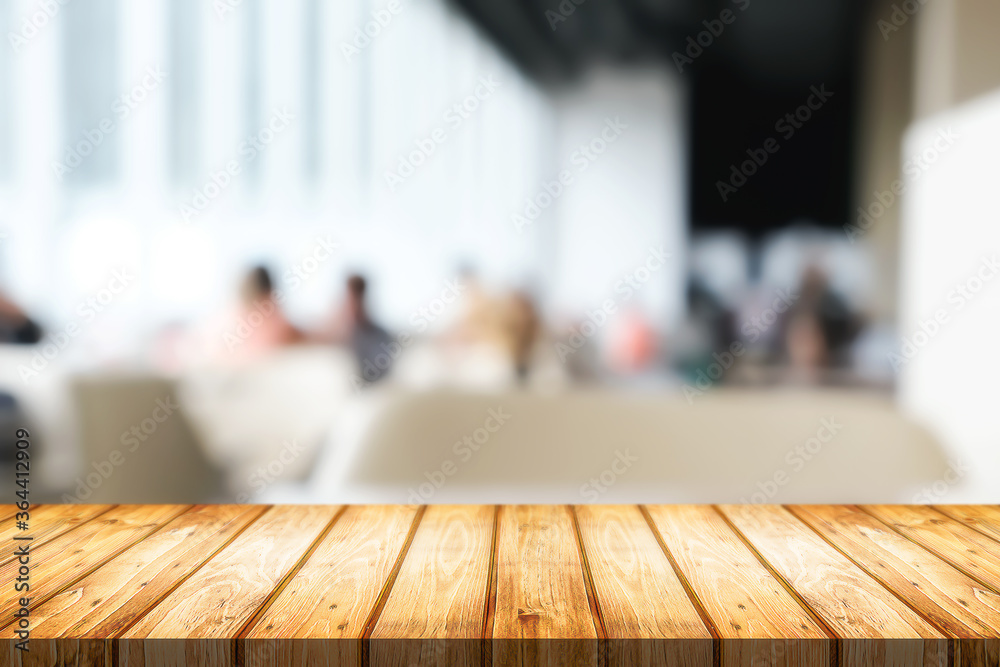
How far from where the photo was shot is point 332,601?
1178 mm

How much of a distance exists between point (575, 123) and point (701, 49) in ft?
1.09

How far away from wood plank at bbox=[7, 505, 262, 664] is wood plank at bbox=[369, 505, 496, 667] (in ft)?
1.16

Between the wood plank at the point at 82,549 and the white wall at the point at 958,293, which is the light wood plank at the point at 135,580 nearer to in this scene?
the wood plank at the point at 82,549

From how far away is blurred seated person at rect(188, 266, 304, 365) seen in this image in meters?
1.82

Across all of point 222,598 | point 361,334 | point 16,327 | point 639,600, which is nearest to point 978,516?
point 639,600

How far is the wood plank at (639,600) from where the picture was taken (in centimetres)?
104

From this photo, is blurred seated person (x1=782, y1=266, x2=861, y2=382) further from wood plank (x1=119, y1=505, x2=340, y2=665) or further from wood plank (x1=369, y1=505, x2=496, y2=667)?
wood plank (x1=119, y1=505, x2=340, y2=665)

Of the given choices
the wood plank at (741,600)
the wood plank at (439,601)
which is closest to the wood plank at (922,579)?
the wood plank at (741,600)

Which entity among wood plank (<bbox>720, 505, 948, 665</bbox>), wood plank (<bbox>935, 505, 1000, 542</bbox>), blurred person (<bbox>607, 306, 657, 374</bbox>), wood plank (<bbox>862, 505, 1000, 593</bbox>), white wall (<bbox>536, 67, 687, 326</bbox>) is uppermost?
white wall (<bbox>536, 67, 687, 326</bbox>)

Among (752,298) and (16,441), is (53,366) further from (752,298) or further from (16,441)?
(752,298)

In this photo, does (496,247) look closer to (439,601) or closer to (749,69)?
(749,69)

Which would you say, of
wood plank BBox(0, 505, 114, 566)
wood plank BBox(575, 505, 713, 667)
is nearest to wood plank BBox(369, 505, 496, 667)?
wood plank BBox(575, 505, 713, 667)

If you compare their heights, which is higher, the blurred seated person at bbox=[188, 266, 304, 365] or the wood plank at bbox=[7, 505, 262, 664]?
the blurred seated person at bbox=[188, 266, 304, 365]

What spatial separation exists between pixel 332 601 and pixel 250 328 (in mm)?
832
